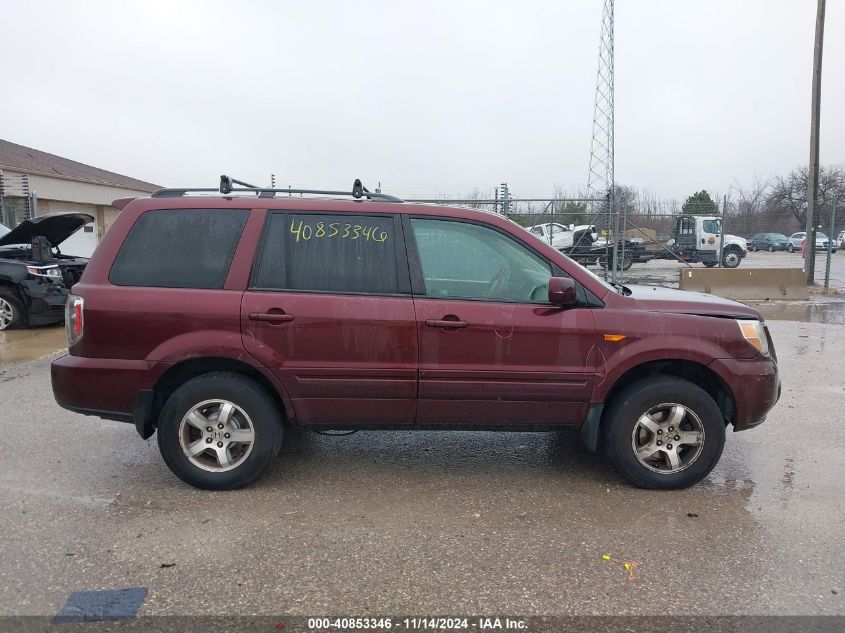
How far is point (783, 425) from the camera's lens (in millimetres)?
5266

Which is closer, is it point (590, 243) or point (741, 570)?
point (741, 570)

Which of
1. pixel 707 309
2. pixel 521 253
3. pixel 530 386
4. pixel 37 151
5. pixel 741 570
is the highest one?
pixel 37 151

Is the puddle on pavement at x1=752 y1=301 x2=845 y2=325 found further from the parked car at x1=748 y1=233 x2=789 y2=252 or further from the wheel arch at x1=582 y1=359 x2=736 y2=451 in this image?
the parked car at x1=748 y1=233 x2=789 y2=252

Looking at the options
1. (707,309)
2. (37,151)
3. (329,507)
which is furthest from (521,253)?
(37,151)

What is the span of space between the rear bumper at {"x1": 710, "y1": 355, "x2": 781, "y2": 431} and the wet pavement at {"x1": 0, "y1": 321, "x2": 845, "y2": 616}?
0.50 metres

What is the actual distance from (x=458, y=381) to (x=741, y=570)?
1.74 meters

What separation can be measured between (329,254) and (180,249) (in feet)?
3.02

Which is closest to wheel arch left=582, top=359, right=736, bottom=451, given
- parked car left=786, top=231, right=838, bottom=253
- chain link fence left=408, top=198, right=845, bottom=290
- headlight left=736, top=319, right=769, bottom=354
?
headlight left=736, top=319, right=769, bottom=354

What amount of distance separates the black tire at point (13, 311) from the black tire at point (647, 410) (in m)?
9.35

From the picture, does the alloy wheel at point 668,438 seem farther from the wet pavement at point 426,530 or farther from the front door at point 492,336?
the front door at point 492,336

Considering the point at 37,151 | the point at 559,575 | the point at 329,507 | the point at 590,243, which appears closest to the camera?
the point at 559,575

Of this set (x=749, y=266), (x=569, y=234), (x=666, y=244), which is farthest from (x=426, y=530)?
(x=749, y=266)

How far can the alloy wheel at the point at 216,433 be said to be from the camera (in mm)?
3789

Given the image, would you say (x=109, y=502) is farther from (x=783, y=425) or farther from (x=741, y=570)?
(x=783, y=425)
